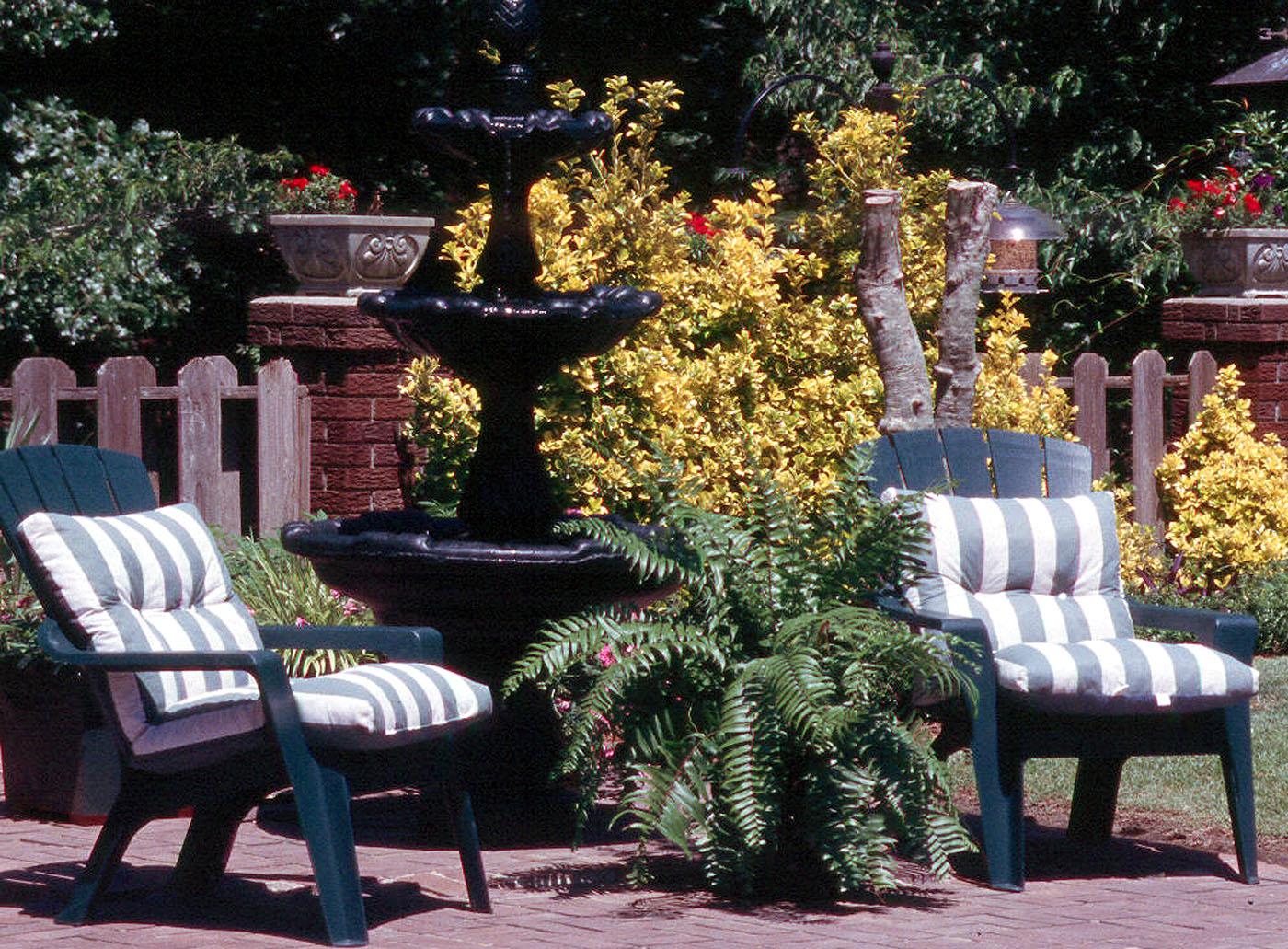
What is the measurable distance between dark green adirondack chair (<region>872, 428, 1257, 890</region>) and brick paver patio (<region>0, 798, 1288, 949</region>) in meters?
0.22

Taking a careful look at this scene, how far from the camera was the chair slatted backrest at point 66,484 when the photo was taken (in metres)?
4.74

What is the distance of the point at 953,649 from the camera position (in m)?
5.07

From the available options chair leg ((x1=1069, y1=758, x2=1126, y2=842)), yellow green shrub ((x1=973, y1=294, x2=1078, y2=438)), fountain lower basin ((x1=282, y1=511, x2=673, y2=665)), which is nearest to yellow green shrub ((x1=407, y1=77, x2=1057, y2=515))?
yellow green shrub ((x1=973, y1=294, x2=1078, y2=438))

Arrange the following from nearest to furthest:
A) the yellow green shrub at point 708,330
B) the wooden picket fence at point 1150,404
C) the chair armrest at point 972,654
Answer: the chair armrest at point 972,654
the yellow green shrub at point 708,330
the wooden picket fence at point 1150,404

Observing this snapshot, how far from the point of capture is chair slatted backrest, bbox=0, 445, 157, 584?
4.74 m

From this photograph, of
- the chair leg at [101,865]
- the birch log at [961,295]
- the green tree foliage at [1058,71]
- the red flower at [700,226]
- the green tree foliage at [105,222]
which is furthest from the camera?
the green tree foliage at [1058,71]

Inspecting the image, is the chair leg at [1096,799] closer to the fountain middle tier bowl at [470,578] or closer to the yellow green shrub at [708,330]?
the fountain middle tier bowl at [470,578]

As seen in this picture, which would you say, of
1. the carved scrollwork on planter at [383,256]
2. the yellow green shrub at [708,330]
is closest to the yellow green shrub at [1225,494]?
the yellow green shrub at [708,330]

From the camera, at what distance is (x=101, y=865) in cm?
457

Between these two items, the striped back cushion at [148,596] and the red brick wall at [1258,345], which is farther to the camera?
the red brick wall at [1258,345]

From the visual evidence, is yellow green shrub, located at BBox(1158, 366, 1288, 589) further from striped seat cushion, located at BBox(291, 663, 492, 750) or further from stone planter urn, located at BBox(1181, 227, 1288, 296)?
striped seat cushion, located at BBox(291, 663, 492, 750)

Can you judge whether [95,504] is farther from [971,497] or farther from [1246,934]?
[1246,934]

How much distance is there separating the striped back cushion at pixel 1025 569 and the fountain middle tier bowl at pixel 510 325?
3.58ft

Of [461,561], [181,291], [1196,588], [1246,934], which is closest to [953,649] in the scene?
[1246,934]
